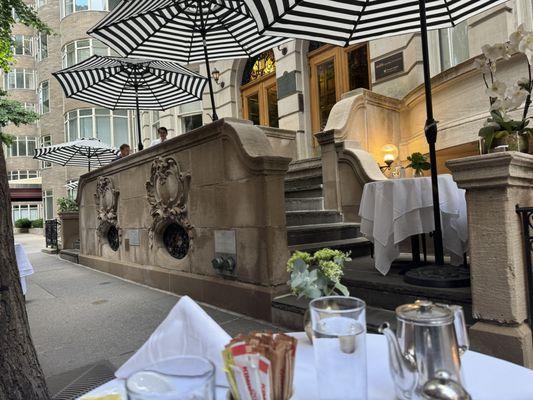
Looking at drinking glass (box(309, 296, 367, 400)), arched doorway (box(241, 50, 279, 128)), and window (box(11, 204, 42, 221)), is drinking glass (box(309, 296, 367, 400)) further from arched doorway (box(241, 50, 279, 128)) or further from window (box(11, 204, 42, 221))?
window (box(11, 204, 42, 221))

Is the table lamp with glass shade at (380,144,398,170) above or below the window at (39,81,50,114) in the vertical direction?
below

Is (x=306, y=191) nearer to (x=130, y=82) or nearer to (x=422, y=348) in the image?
(x=130, y=82)

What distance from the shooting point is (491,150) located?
3.34 metres

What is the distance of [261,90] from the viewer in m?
13.2

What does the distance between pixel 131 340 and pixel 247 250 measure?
162 cm

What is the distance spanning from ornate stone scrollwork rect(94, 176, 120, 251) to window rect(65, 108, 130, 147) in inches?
716

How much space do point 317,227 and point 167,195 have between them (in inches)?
96.7

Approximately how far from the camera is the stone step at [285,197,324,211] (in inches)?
264

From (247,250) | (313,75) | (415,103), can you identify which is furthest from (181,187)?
(313,75)

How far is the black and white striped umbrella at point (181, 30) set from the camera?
617 centimetres

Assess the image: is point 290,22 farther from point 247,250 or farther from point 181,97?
point 181,97

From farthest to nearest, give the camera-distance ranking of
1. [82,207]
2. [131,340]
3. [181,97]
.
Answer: [82,207]
[181,97]
[131,340]

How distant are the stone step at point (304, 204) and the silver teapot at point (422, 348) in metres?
5.58

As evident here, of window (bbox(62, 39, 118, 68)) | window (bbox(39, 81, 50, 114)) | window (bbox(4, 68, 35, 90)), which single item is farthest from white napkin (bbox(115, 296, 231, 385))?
window (bbox(4, 68, 35, 90))
